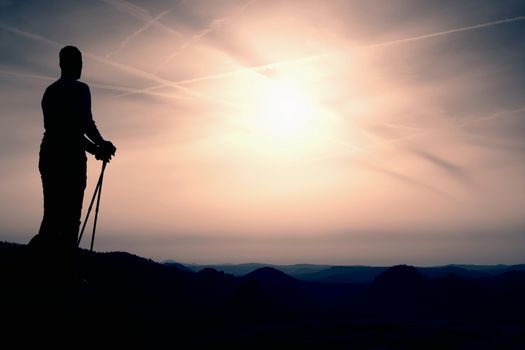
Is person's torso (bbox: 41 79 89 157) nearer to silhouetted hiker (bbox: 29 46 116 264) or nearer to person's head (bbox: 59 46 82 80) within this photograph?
silhouetted hiker (bbox: 29 46 116 264)

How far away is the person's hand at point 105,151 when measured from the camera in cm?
701

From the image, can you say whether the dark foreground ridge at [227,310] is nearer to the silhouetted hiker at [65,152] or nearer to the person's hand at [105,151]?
the silhouetted hiker at [65,152]

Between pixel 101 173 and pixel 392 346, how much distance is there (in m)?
17.9

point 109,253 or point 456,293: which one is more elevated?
point 109,253

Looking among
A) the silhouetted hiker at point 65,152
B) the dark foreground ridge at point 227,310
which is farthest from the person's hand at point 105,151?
the dark foreground ridge at point 227,310

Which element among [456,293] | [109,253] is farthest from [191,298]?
[456,293]

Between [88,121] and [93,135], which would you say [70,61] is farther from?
[93,135]

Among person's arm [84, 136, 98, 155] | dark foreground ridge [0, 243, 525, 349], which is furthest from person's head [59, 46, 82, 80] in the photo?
dark foreground ridge [0, 243, 525, 349]

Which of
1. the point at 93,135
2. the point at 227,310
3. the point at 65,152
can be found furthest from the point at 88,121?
the point at 227,310

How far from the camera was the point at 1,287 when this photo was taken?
19.9 ft

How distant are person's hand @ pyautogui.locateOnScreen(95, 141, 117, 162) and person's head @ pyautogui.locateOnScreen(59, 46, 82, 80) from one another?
1347 millimetres

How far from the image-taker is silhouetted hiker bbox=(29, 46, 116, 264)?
6.57m

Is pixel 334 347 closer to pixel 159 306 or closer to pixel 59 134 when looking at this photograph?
pixel 59 134

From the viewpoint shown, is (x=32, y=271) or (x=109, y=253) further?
(x=109, y=253)
